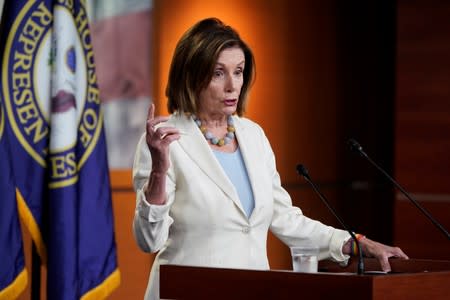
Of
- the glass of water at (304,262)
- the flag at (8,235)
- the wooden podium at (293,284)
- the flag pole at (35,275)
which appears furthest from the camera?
the flag pole at (35,275)

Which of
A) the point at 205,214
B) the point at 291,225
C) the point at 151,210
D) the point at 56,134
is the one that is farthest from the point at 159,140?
the point at 56,134

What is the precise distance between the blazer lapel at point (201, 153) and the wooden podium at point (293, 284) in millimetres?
545

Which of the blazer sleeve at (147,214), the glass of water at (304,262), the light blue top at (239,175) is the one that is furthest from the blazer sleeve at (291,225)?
the glass of water at (304,262)

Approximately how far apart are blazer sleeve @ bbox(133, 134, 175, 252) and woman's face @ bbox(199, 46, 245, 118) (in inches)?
11.4

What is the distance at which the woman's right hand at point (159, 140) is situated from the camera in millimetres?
2756

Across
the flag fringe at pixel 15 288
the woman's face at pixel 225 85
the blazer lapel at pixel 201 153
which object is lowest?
the flag fringe at pixel 15 288

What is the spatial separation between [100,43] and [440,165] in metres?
2.57

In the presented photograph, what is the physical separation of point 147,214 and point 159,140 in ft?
0.88

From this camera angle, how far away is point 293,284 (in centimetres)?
252

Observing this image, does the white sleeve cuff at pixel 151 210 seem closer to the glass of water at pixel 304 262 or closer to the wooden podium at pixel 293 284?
the wooden podium at pixel 293 284

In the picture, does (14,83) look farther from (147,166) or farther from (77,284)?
(147,166)

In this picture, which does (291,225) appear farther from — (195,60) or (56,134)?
(56,134)

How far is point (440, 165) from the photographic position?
673 cm

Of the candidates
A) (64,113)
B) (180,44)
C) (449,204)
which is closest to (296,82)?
(449,204)
